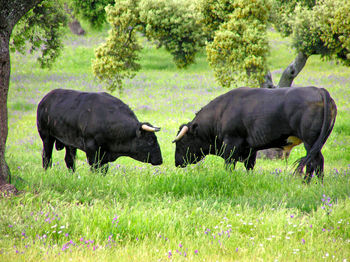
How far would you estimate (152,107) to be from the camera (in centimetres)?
2767

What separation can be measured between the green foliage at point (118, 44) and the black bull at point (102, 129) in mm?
4307

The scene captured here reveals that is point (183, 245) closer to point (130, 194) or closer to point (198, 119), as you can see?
point (130, 194)

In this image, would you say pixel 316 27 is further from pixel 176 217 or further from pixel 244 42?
pixel 176 217

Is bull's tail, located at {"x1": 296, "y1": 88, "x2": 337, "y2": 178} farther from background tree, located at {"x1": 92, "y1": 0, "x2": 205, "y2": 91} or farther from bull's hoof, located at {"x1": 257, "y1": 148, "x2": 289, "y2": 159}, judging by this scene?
bull's hoof, located at {"x1": 257, "y1": 148, "x2": 289, "y2": 159}

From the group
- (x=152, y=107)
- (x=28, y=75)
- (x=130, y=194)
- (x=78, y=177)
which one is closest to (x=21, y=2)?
(x=78, y=177)

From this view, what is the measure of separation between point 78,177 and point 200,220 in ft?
8.78

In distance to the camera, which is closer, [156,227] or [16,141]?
[156,227]

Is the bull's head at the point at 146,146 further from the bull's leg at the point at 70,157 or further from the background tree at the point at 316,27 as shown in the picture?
the background tree at the point at 316,27

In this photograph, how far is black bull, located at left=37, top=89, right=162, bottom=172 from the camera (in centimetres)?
906

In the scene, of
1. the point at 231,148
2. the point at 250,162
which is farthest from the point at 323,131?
the point at 250,162

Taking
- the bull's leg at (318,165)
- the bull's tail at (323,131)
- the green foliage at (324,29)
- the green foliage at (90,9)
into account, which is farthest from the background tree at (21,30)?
the green foliage at (324,29)

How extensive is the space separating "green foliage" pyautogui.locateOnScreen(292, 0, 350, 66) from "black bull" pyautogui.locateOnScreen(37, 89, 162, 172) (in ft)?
19.5

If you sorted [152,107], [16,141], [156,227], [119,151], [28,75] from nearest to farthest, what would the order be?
[156,227]
[119,151]
[16,141]
[152,107]
[28,75]

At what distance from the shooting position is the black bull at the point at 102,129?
906 cm
